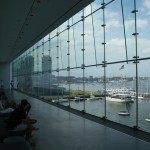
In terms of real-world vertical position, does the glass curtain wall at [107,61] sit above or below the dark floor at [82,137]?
above

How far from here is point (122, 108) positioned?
8070 millimetres

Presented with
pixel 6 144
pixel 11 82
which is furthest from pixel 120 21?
pixel 11 82

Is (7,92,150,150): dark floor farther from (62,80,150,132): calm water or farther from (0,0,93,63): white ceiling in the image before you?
(0,0,93,63): white ceiling

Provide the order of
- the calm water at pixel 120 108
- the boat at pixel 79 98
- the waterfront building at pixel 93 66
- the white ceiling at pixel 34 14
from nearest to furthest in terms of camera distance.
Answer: the waterfront building at pixel 93 66 → the calm water at pixel 120 108 → the white ceiling at pixel 34 14 → the boat at pixel 79 98

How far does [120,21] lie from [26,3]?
2.80 metres

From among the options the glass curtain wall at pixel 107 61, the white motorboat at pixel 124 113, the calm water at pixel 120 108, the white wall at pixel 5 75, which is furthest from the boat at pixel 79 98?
the white wall at pixel 5 75

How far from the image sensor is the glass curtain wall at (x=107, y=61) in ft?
23.1

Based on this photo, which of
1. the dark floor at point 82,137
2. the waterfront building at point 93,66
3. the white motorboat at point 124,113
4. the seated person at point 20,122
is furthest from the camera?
the white motorboat at point 124,113

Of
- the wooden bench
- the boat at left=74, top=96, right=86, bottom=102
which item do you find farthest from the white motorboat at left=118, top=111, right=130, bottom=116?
the wooden bench

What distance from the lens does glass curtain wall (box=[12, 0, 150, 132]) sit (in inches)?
278

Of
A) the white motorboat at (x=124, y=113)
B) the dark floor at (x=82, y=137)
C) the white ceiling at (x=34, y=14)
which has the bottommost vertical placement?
the dark floor at (x=82, y=137)

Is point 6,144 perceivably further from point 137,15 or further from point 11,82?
point 11,82

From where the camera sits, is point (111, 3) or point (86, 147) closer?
point (86, 147)

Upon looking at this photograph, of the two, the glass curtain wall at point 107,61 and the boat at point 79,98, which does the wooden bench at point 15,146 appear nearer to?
the glass curtain wall at point 107,61
